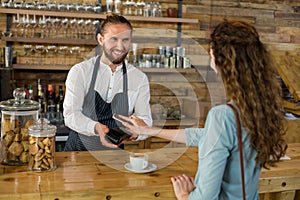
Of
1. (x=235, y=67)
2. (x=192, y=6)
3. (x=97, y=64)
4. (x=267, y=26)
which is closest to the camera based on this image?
(x=235, y=67)

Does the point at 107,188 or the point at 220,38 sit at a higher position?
the point at 220,38

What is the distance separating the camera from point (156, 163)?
2307mm

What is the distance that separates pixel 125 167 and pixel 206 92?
2.97 metres

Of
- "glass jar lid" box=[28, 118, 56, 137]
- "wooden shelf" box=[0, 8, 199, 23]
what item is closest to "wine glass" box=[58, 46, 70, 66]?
"wooden shelf" box=[0, 8, 199, 23]

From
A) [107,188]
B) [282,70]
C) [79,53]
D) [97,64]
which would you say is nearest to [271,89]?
[107,188]

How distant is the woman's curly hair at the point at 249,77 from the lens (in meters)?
1.59

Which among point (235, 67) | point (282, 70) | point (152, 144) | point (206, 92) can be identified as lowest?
point (152, 144)

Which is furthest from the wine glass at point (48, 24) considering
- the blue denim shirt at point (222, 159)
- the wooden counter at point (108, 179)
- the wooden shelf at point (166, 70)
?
the blue denim shirt at point (222, 159)

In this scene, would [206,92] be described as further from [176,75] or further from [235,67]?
[235,67]

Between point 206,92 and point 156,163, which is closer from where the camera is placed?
point 156,163

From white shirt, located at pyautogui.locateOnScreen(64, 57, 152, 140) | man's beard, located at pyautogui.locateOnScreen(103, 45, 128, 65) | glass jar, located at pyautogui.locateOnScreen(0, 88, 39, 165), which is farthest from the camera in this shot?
man's beard, located at pyautogui.locateOnScreen(103, 45, 128, 65)

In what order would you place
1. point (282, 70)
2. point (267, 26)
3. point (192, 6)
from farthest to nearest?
point (267, 26)
point (192, 6)
point (282, 70)

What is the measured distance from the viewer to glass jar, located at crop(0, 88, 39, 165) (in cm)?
214

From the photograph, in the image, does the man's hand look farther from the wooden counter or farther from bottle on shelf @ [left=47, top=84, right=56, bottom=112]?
bottle on shelf @ [left=47, top=84, right=56, bottom=112]
